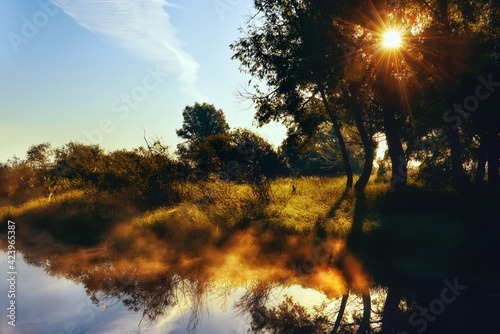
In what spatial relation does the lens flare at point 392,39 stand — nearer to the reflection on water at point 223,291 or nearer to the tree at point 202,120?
the reflection on water at point 223,291

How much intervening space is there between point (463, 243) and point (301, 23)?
428 inches

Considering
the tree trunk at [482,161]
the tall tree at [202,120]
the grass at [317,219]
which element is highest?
the tall tree at [202,120]

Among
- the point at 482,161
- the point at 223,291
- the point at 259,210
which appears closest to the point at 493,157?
the point at 482,161

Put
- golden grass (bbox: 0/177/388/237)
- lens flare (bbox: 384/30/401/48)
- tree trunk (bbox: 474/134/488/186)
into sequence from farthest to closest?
tree trunk (bbox: 474/134/488/186)
lens flare (bbox: 384/30/401/48)
golden grass (bbox: 0/177/388/237)

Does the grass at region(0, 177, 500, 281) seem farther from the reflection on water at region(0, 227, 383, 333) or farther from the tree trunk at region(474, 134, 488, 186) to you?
the tree trunk at region(474, 134, 488, 186)

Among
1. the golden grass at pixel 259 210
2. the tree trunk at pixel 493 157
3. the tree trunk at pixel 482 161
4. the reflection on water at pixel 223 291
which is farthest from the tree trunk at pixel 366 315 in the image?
the tree trunk at pixel 493 157

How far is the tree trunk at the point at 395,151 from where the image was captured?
1345cm

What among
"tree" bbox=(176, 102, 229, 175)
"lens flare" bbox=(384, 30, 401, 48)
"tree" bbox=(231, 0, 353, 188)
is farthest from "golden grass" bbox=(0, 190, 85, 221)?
"tree" bbox=(176, 102, 229, 175)

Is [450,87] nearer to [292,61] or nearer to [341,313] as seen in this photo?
[292,61]

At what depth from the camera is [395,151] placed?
46.4 feet

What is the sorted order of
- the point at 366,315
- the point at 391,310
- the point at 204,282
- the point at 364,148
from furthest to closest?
the point at 364,148 → the point at 204,282 → the point at 391,310 → the point at 366,315

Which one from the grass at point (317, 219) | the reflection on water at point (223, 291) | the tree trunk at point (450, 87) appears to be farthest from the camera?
the tree trunk at point (450, 87)

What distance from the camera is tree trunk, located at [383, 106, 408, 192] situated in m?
13.4

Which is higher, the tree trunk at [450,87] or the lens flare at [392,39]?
the lens flare at [392,39]
